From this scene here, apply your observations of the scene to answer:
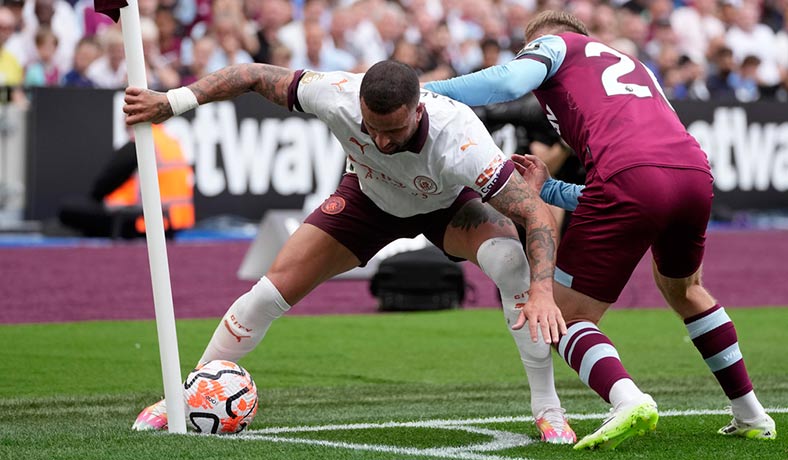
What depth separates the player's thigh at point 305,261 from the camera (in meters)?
6.61

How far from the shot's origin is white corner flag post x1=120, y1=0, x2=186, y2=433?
584 cm

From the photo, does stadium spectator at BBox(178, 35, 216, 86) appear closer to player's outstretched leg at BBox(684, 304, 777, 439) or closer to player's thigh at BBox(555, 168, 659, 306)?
player's outstretched leg at BBox(684, 304, 777, 439)

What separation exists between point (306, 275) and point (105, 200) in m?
10.0

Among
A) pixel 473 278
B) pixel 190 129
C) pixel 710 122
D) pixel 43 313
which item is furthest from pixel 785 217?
pixel 43 313

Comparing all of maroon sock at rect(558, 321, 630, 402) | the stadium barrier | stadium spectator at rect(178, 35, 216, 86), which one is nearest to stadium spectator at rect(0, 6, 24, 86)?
the stadium barrier

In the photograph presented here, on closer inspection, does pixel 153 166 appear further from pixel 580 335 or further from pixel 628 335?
pixel 628 335

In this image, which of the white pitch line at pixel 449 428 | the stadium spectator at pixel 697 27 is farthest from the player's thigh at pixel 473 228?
the stadium spectator at pixel 697 27

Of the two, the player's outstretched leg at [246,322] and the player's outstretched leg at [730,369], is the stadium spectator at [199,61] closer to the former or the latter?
the player's outstretched leg at [246,322]

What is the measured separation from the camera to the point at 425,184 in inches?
243

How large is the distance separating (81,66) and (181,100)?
11178mm

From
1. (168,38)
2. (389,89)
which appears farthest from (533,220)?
(168,38)

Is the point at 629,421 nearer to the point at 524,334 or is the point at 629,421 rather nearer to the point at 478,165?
the point at 524,334

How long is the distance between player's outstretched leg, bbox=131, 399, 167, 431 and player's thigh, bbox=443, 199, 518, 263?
1.59 m

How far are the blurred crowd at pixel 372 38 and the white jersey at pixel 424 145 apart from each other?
9.24 meters
